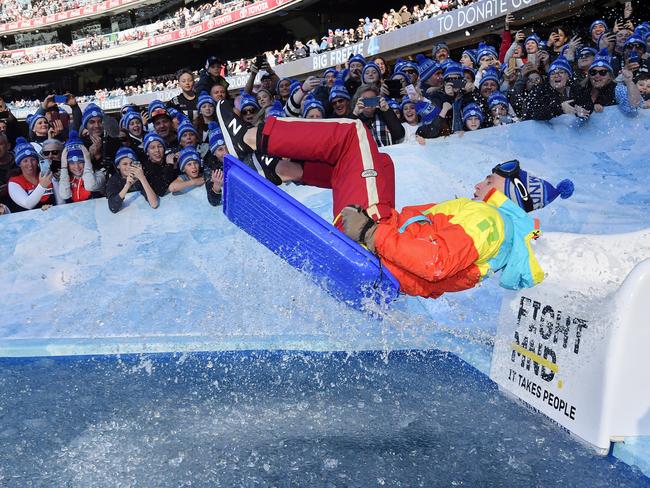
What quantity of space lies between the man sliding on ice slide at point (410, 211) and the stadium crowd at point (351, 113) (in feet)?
5.36

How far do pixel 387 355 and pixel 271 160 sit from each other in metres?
1.33

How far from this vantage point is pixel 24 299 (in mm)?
5066

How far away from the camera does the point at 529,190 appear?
3.03 meters

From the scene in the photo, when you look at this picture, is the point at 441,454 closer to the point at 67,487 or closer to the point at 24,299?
the point at 67,487

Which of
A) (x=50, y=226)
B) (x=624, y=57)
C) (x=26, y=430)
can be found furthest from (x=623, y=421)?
(x=50, y=226)

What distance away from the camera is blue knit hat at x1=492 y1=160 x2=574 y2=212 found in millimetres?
2990

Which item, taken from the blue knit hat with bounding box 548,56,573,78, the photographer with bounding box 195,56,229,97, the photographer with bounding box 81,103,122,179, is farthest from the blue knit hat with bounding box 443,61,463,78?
the photographer with bounding box 81,103,122,179

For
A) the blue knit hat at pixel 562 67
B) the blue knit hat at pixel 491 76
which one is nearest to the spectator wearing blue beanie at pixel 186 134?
the blue knit hat at pixel 491 76

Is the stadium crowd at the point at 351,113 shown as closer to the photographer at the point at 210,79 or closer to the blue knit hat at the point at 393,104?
the blue knit hat at the point at 393,104

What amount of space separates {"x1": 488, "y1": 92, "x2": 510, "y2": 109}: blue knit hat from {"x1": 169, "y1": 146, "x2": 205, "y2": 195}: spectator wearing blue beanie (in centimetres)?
242

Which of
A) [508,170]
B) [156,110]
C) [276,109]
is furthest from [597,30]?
[156,110]

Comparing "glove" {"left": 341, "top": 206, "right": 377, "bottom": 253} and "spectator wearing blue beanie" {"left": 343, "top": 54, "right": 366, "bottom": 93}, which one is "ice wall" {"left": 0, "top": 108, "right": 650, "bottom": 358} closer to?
"glove" {"left": 341, "top": 206, "right": 377, "bottom": 253}

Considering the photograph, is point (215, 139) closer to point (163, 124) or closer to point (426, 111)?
point (163, 124)

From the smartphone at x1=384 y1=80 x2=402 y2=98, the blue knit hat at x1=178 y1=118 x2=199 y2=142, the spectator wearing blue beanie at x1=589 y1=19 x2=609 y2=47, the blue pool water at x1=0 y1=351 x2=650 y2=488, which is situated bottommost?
the blue pool water at x1=0 y1=351 x2=650 y2=488
